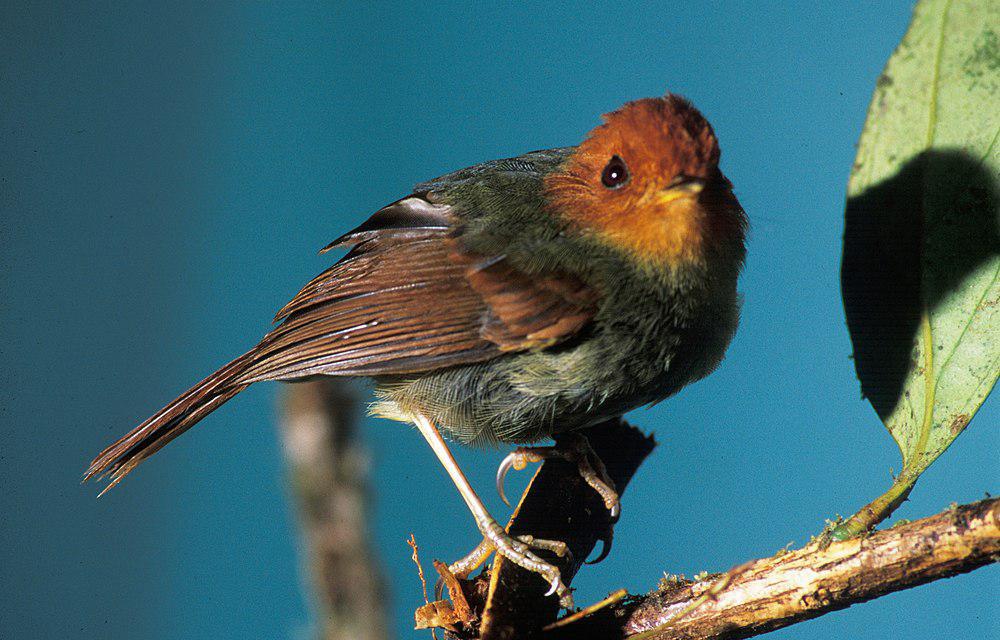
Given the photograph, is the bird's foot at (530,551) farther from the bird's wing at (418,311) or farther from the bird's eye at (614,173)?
the bird's eye at (614,173)

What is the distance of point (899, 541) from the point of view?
52.6 inches

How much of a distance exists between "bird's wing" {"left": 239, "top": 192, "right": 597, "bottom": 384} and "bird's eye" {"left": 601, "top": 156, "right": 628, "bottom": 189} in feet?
0.74

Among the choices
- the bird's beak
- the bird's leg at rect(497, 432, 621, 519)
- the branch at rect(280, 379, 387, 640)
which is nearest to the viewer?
the bird's beak

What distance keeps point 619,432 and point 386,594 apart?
3.10 ft

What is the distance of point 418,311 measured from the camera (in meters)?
1.89

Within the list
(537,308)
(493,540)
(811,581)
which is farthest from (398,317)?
(811,581)

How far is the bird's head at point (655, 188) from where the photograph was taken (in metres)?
1.73

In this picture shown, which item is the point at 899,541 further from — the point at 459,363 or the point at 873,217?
the point at 459,363

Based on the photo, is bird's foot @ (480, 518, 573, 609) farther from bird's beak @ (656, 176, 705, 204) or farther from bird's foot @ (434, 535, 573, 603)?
bird's beak @ (656, 176, 705, 204)

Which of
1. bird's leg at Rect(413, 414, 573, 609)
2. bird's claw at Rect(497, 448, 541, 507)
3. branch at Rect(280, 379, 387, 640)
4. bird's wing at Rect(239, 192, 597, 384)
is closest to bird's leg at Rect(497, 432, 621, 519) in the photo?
bird's claw at Rect(497, 448, 541, 507)

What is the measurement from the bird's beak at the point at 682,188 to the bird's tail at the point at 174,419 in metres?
1.00

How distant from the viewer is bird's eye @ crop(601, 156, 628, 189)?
1.84 m

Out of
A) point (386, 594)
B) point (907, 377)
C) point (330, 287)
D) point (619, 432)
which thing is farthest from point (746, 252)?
point (386, 594)

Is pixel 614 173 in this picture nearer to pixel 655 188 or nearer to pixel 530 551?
pixel 655 188
